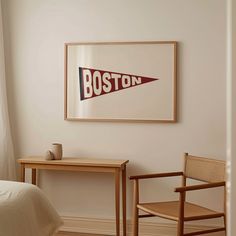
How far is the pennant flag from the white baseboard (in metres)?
1.17

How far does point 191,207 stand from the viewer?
298 centimetres

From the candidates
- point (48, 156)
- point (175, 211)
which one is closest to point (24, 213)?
point (175, 211)

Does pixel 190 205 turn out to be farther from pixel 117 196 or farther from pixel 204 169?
pixel 117 196

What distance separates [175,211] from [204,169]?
46 cm

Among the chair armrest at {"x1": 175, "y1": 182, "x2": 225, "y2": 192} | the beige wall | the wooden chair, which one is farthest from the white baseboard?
the chair armrest at {"x1": 175, "y1": 182, "x2": 225, "y2": 192}

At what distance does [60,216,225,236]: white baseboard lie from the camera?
351 centimetres

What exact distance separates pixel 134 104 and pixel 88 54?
0.64 m

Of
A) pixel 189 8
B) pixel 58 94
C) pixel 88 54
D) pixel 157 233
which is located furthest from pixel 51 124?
pixel 189 8

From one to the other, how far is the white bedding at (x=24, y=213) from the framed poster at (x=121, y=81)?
1287mm

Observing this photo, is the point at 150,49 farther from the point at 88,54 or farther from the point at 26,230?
the point at 26,230

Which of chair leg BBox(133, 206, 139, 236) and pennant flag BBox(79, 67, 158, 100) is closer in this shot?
chair leg BBox(133, 206, 139, 236)

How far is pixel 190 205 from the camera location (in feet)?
10.0

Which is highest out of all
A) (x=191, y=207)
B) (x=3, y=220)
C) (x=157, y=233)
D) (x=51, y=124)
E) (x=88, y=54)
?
(x=88, y=54)

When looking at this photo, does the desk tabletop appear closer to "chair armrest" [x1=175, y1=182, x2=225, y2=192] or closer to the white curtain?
the white curtain
